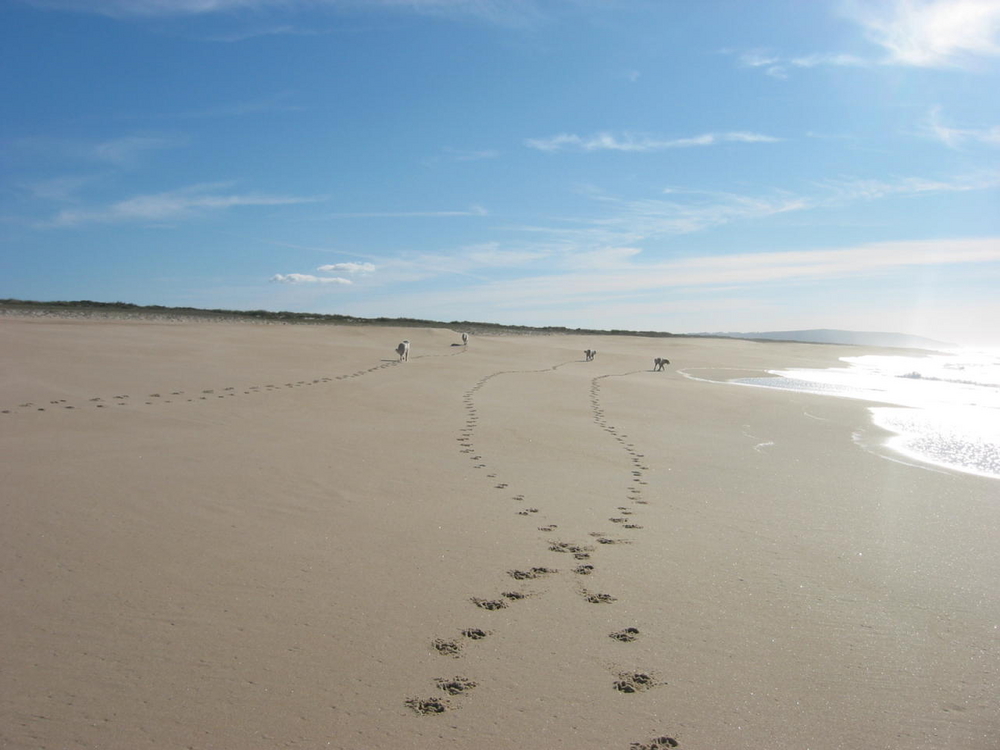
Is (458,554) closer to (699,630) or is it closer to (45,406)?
(699,630)

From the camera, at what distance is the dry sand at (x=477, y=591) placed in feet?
8.73

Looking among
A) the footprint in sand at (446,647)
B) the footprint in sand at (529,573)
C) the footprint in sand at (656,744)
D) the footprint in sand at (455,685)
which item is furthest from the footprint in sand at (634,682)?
the footprint in sand at (529,573)

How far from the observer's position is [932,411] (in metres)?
13.0

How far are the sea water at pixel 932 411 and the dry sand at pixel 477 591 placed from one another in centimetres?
100

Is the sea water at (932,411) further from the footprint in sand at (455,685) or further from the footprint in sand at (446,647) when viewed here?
the footprint in sand at (455,685)

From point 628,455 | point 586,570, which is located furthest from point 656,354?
point 586,570

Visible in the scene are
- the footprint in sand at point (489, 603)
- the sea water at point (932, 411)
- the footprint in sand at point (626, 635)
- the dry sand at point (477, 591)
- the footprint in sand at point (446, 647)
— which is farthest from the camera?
the sea water at point (932, 411)

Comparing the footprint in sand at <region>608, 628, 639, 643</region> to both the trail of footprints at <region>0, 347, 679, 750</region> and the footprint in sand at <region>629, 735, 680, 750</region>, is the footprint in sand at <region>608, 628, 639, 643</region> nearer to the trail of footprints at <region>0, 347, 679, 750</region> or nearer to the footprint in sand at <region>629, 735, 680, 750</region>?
the trail of footprints at <region>0, 347, 679, 750</region>

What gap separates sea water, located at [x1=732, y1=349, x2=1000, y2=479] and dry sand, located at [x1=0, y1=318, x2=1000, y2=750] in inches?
39.3

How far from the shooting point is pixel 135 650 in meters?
2.99

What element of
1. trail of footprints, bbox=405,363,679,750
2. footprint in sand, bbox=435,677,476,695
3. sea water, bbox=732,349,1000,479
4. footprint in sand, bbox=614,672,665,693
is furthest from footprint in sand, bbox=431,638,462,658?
sea water, bbox=732,349,1000,479

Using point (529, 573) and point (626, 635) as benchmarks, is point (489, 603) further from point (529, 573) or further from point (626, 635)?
point (626, 635)

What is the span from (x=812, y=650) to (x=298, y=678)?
2.32 m

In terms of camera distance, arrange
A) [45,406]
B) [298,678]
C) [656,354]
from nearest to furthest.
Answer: [298,678], [45,406], [656,354]
